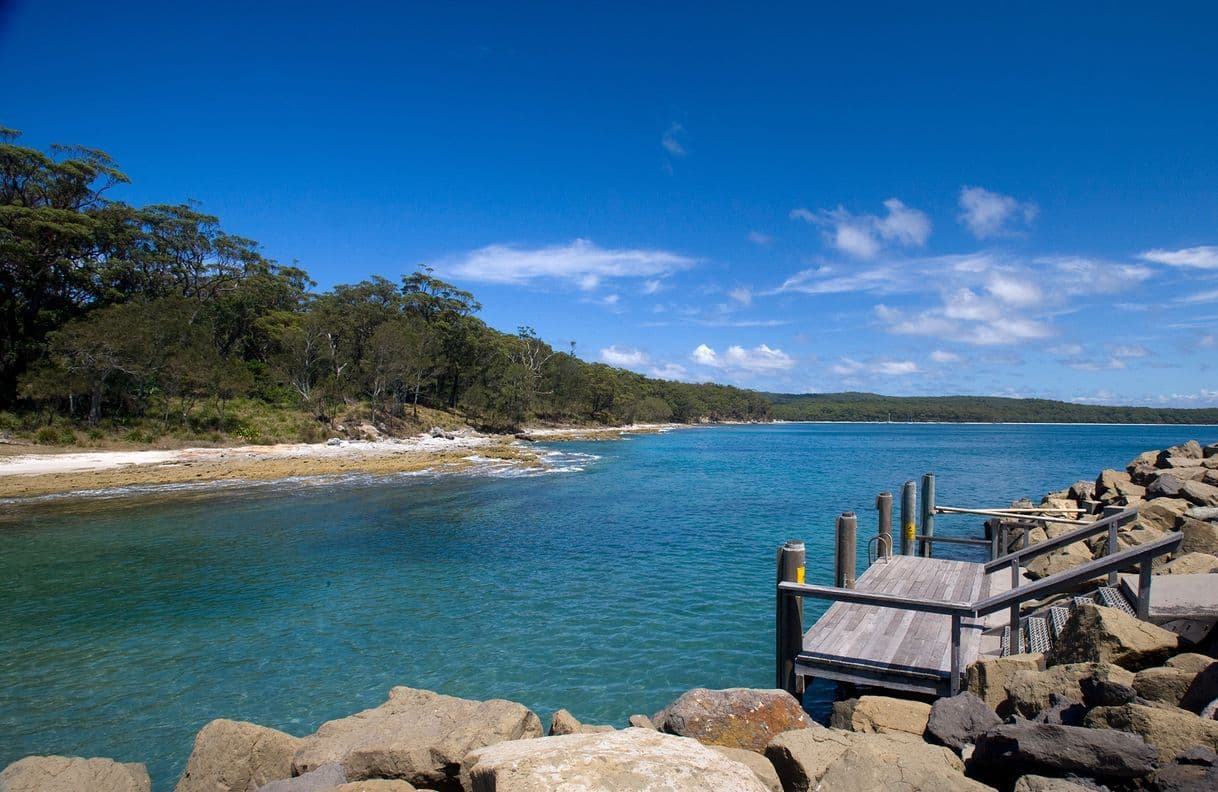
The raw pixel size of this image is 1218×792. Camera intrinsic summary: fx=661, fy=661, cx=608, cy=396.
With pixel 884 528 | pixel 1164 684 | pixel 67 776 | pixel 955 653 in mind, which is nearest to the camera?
pixel 1164 684

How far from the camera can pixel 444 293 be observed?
86688 millimetres

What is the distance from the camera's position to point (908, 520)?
15.8 meters

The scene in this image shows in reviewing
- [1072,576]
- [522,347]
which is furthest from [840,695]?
[522,347]

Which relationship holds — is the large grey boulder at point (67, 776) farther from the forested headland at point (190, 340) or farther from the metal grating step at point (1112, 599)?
the forested headland at point (190, 340)

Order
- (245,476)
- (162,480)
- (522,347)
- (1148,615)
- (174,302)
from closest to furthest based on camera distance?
(1148,615) → (162,480) → (245,476) → (174,302) → (522,347)

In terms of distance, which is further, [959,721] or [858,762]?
[959,721]

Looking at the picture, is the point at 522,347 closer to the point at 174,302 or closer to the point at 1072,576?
the point at 174,302

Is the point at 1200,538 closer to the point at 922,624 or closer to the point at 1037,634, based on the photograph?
the point at 1037,634

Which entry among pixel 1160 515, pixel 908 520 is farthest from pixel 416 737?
pixel 1160 515

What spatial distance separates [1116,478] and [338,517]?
83.9 ft

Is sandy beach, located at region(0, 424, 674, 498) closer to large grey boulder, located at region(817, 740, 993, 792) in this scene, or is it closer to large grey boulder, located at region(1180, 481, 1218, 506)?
large grey boulder, located at region(1180, 481, 1218, 506)

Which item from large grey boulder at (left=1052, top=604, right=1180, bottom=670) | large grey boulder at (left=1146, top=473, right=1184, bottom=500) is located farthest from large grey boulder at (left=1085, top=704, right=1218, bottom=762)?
large grey boulder at (left=1146, top=473, right=1184, bottom=500)

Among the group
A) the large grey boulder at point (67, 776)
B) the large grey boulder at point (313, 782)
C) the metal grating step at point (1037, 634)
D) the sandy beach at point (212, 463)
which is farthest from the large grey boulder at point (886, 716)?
the sandy beach at point (212, 463)

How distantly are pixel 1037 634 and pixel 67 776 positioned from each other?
34.7 ft
